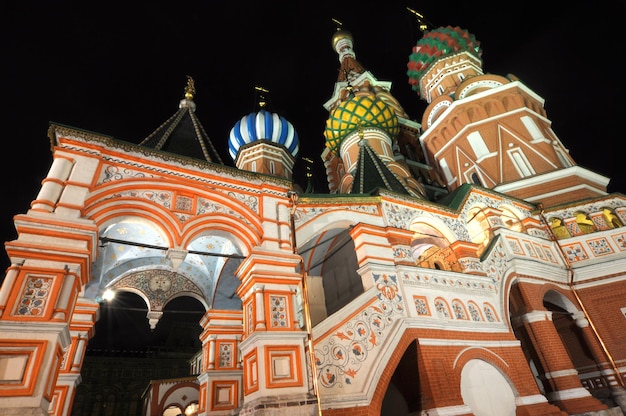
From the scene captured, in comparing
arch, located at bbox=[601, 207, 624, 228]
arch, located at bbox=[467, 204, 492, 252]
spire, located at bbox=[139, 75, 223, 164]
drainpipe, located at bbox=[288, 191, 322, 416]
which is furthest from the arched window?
spire, located at bbox=[139, 75, 223, 164]

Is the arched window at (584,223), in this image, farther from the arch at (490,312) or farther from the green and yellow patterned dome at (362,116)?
the green and yellow patterned dome at (362,116)

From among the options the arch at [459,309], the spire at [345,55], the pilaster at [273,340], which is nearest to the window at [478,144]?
the arch at [459,309]

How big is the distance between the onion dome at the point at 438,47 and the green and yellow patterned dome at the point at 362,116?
24.0 ft

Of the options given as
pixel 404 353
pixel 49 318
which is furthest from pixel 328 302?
pixel 49 318

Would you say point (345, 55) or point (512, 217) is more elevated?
point (345, 55)

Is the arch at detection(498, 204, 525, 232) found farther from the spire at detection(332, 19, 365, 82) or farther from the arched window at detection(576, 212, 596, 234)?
the spire at detection(332, 19, 365, 82)

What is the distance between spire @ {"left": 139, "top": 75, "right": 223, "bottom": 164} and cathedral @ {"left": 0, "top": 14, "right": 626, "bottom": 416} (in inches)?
2.2

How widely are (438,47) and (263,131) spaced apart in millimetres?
15807

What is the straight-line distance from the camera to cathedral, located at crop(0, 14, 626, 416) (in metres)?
5.61

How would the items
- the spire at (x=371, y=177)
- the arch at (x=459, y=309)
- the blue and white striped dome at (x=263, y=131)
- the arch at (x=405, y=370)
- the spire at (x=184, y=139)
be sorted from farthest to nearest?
the blue and white striped dome at (x=263, y=131)
the spire at (x=371, y=177)
the spire at (x=184, y=139)
the arch at (x=459, y=309)
the arch at (x=405, y=370)

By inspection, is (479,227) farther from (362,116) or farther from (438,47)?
(438,47)

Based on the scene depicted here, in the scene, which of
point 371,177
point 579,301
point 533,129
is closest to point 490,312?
point 579,301

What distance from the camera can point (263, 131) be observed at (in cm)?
1816

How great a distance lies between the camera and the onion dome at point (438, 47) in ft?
83.6
